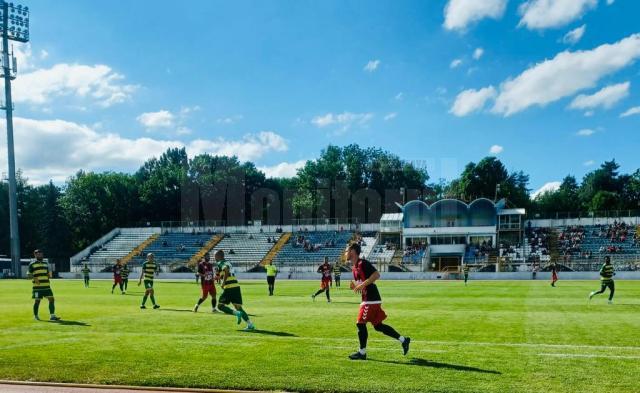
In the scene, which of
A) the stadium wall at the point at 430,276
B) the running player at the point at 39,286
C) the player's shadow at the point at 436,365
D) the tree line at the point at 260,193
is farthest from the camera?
the tree line at the point at 260,193

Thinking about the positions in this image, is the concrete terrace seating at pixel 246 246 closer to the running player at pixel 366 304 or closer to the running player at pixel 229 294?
the running player at pixel 229 294

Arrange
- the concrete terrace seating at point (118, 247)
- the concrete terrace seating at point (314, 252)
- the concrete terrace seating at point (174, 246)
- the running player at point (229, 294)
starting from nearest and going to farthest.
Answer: the running player at point (229, 294) → the concrete terrace seating at point (314, 252) → the concrete terrace seating at point (174, 246) → the concrete terrace seating at point (118, 247)

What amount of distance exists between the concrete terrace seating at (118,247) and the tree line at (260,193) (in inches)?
379

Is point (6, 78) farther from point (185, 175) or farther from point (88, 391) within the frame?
point (88, 391)

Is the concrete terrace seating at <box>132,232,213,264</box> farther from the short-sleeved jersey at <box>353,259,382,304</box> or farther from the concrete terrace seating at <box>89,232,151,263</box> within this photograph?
the short-sleeved jersey at <box>353,259,382,304</box>

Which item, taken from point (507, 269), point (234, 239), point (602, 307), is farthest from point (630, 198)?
point (602, 307)

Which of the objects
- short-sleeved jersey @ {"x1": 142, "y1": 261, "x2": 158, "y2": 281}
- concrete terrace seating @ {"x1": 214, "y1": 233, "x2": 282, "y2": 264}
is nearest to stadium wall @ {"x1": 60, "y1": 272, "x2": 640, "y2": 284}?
concrete terrace seating @ {"x1": 214, "y1": 233, "x2": 282, "y2": 264}

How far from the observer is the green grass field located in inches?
337

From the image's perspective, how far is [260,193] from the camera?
93938mm

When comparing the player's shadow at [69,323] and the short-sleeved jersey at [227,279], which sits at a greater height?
the short-sleeved jersey at [227,279]

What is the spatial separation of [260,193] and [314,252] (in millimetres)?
31225

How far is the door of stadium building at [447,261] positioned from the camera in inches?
2422

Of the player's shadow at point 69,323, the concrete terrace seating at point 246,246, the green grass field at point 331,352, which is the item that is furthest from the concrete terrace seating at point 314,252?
the player's shadow at point 69,323

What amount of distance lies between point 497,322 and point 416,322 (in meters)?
2.27
